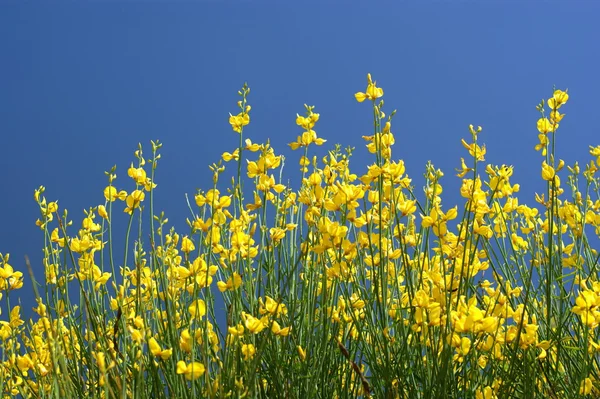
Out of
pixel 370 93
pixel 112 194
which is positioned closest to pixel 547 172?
pixel 370 93

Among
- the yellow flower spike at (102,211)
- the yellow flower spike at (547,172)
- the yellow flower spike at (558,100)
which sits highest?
the yellow flower spike at (558,100)

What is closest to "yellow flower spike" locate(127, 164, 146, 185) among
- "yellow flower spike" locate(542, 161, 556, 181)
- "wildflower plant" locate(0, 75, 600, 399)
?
"wildflower plant" locate(0, 75, 600, 399)

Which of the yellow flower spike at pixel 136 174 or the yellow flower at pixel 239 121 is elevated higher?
the yellow flower at pixel 239 121

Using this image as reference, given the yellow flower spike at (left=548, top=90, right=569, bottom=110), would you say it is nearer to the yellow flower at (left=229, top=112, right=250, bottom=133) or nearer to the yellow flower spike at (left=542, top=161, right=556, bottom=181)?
the yellow flower spike at (left=542, top=161, right=556, bottom=181)

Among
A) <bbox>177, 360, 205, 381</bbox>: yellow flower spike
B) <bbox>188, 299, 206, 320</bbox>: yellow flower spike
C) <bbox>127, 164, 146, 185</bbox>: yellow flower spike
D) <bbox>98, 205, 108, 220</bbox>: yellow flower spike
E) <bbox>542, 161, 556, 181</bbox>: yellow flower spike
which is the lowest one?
<bbox>177, 360, 205, 381</bbox>: yellow flower spike

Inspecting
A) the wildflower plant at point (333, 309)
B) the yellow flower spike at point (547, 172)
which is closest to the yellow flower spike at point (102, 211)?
the wildflower plant at point (333, 309)

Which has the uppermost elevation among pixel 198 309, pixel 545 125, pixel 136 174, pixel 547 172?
pixel 545 125

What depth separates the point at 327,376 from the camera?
188 cm

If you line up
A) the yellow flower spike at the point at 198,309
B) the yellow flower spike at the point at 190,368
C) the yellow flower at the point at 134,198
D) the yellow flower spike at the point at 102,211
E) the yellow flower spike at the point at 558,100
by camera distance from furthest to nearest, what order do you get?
the yellow flower spike at the point at 102,211
the yellow flower spike at the point at 558,100
the yellow flower at the point at 134,198
the yellow flower spike at the point at 198,309
the yellow flower spike at the point at 190,368

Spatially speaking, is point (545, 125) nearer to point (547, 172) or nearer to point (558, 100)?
Answer: point (558, 100)

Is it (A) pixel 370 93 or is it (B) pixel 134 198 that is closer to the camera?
(A) pixel 370 93

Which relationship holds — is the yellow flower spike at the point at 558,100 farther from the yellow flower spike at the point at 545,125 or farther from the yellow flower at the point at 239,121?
the yellow flower at the point at 239,121

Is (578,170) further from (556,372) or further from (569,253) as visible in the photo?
(556,372)

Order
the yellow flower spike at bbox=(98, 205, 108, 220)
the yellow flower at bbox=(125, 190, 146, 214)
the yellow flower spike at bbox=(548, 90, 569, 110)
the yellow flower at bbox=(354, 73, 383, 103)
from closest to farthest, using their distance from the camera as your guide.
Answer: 1. the yellow flower at bbox=(354, 73, 383, 103)
2. the yellow flower at bbox=(125, 190, 146, 214)
3. the yellow flower spike at bbox=(548, 90, 569, 110)
4. the yellow flower spike at bbox=(98, 205, 108, 220)
